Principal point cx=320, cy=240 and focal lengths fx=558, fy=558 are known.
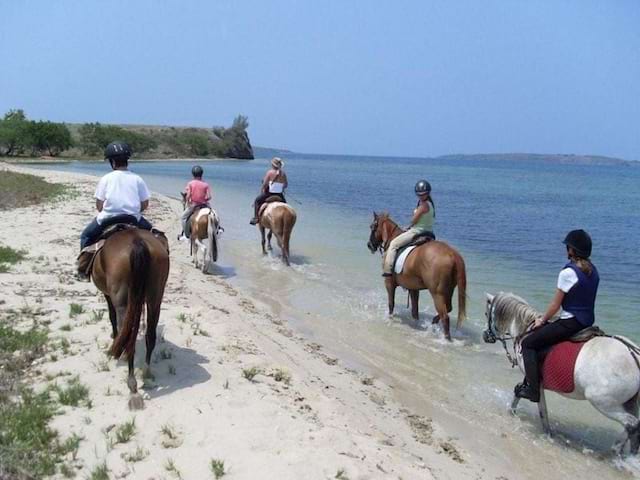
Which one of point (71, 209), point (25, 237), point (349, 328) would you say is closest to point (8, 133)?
point (71, 209)

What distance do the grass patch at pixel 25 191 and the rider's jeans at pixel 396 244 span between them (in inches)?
557

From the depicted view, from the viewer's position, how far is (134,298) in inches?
222

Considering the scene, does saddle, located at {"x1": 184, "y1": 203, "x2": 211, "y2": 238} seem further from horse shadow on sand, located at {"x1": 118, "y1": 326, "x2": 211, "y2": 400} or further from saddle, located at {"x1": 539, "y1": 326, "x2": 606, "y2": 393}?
saddle, located at {"x1": 539, "y1": 326, "x2": 606, "y2": 393}

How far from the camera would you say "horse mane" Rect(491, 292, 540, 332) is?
6633mm

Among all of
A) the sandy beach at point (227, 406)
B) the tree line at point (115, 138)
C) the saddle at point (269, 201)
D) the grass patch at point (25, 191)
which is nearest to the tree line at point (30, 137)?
the tree line at point (115, 138)

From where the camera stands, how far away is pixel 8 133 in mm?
71312

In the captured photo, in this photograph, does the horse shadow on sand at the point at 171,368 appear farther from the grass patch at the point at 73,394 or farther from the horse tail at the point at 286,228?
the horse tail at the point at 286,228

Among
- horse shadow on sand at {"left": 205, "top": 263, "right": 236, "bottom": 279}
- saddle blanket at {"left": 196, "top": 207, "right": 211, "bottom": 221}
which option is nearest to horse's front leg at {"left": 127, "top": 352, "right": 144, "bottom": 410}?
horse shadow on sand at {"left": 205, "top": 263, "right": 236, "bottom": 279}

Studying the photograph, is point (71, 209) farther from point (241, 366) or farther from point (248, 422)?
point (248, 422)

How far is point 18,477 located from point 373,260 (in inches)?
490

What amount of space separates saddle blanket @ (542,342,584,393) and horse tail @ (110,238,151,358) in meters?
4.34

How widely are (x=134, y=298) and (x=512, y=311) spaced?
14.4 feet

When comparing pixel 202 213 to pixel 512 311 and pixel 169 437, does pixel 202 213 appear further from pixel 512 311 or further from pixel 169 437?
pixel 169 437

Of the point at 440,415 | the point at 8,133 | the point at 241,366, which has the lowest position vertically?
the point at 440,415
